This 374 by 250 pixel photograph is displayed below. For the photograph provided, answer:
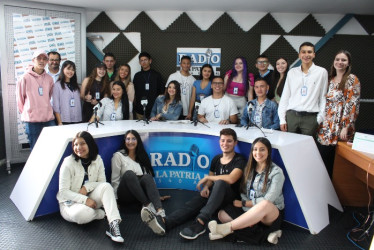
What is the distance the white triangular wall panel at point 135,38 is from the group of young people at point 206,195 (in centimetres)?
266

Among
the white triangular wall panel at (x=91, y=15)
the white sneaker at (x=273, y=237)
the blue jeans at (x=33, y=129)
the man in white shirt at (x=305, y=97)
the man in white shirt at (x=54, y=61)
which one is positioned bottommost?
the white sneaker at (x=273, y=237)

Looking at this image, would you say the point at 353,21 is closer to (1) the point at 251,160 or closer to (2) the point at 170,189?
(1) the point at 251,160

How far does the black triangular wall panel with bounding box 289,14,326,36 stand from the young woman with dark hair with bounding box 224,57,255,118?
1.38m

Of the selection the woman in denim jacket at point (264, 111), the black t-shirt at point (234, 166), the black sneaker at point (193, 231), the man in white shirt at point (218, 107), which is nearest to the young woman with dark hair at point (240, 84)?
the man in white shirt at point (218, 107)

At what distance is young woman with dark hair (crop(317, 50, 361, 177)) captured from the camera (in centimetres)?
333

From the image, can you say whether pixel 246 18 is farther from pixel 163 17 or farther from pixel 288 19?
pixel 163 17

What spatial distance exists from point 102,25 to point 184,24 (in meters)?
1.41

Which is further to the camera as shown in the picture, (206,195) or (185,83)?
(185,83)

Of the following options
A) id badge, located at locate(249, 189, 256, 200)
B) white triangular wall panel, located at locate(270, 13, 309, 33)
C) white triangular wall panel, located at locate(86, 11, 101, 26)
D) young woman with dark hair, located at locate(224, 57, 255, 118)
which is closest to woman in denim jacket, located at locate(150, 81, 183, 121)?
young woman with dark hair, located at locate(224, 57, 255, 118)

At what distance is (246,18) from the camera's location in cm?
513

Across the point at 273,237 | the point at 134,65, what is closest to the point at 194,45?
the point at 134,65

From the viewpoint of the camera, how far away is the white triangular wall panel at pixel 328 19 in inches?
198

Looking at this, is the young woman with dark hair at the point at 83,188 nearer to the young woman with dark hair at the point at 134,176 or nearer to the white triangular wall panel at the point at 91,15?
the young woman with dark hair at the point at 134,176

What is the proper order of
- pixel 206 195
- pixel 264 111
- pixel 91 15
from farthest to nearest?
pixel 91 15
pixel 264 111
pixel 206 195
